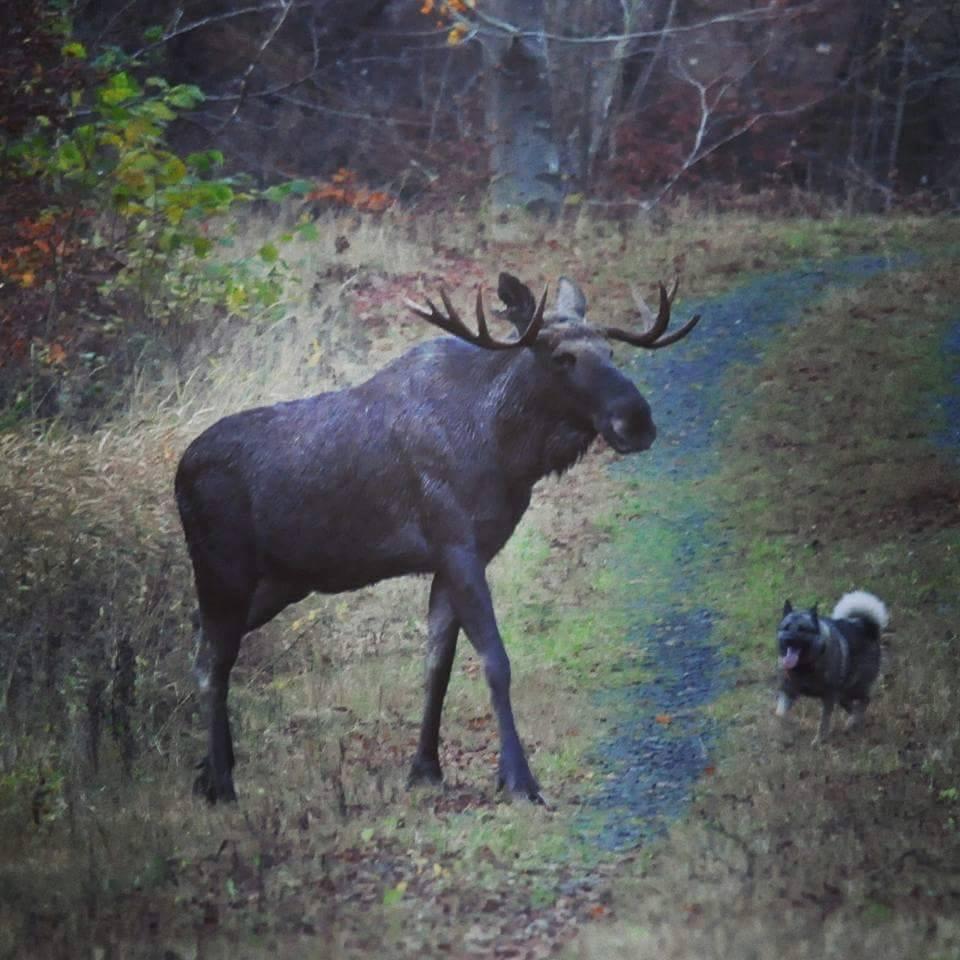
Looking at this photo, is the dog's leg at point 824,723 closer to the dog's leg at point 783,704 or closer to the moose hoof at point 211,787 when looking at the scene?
the dog's leg at point 783,704

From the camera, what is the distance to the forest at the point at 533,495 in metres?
6.68

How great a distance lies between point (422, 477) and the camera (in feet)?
25.7

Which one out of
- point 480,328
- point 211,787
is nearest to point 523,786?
point 211,787

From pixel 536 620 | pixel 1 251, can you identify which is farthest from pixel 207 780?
pixel 1 251

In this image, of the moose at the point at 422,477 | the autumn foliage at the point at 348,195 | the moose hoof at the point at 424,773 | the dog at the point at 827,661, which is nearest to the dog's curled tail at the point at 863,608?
the dog at the point at 827,661

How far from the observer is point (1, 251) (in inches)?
396

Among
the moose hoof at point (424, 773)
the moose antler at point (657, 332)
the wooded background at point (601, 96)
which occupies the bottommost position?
the moose hoof at point (424, 773)

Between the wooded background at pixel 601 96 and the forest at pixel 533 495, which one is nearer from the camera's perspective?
the forest at pixel 533 495

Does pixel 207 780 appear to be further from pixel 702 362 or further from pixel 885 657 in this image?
pixel 702 362

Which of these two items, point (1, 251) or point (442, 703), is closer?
point (442, 703)

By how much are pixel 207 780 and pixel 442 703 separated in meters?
1.03

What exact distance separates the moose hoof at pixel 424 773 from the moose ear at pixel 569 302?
1912mm

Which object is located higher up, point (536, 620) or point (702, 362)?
point (702, 362)

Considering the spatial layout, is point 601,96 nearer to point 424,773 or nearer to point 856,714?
point 856,714
